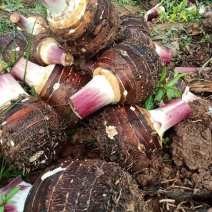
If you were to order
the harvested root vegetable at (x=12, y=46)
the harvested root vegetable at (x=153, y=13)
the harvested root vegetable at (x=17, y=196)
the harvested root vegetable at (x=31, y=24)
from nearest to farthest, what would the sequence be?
the harvested root vegetable at (x=17, y=196), the harvested root vegetable at (x=12, y=46), the harvested root vegetable at (x=31, y=24), the harvested root vegetable at (x=153, y=13)

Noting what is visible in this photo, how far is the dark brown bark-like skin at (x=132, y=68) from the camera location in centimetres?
231

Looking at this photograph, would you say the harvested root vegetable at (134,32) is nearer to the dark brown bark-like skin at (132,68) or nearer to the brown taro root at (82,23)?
the dark brown bark-like skin at (132,68)

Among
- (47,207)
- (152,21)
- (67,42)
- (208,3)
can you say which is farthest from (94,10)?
(208,3)

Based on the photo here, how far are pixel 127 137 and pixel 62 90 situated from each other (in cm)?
56

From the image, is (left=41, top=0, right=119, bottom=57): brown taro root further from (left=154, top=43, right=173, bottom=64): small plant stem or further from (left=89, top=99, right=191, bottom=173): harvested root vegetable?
(left=154, top=43, right=173, bottom=64): small plant stem

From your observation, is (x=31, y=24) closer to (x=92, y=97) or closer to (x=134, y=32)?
(x=134, y=32)

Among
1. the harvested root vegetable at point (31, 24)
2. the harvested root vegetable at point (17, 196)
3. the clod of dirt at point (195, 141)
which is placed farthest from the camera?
the harvested root vegetable at point (31, 24)

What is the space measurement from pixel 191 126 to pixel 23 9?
249 centimetres

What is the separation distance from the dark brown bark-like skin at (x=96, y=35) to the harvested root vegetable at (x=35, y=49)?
5.9 inches

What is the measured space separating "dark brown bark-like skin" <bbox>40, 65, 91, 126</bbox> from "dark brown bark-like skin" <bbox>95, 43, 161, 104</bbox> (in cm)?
23

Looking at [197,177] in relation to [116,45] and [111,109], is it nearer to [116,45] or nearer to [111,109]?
[111,109]

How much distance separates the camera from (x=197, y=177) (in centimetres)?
239

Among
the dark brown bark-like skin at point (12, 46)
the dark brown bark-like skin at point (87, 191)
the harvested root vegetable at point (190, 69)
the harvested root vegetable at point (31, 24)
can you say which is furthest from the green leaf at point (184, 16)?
the dark brown bark-like skin at point (87, 191)

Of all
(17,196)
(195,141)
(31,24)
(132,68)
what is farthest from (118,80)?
(31,24)
